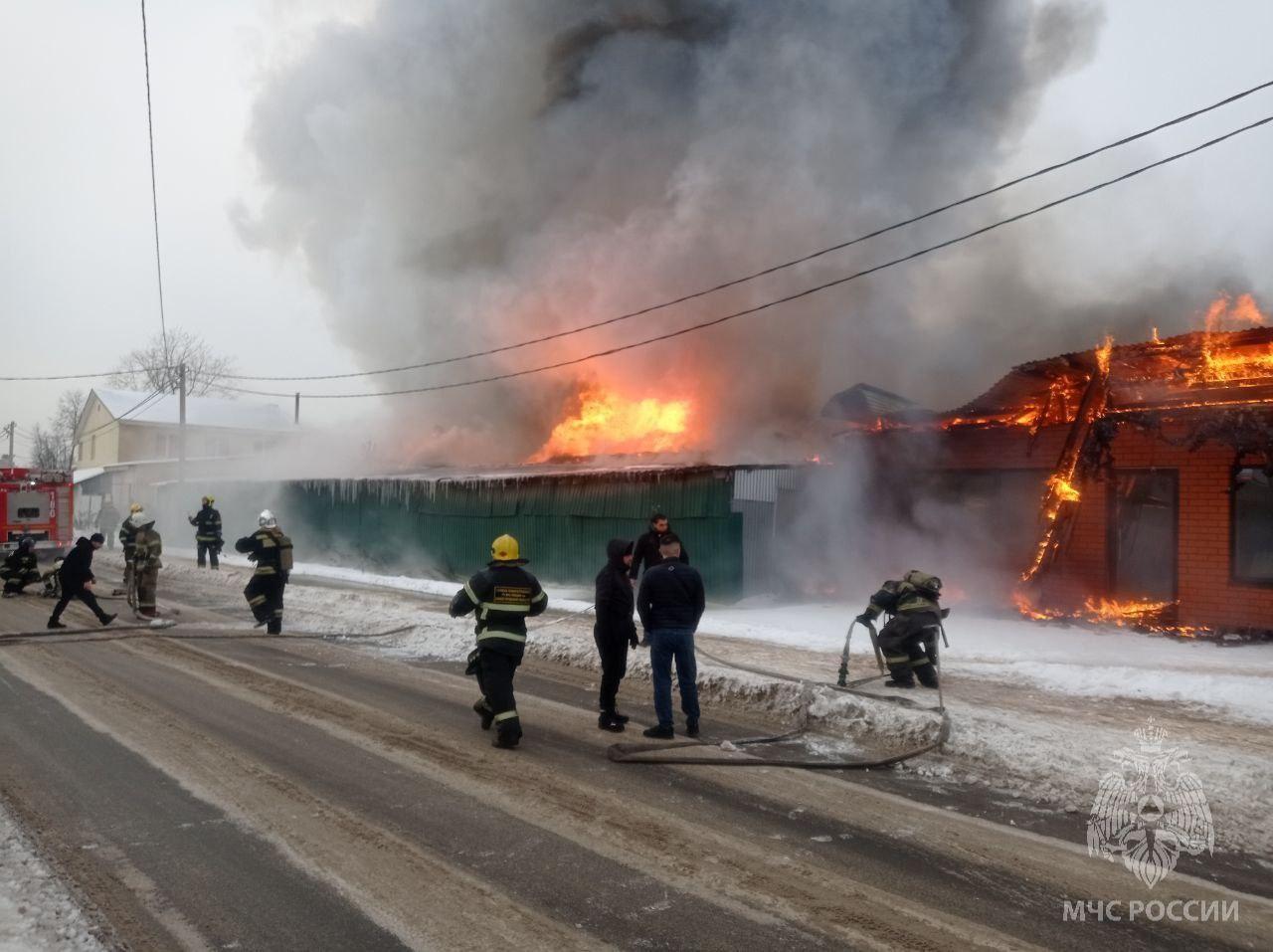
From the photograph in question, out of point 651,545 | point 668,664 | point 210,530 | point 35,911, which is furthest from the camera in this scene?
point 210,530

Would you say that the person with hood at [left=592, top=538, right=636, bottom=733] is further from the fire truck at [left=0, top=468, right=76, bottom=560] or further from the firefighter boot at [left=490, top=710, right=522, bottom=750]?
the fire truck at [left=0, top=468, right=76, bottom=560]

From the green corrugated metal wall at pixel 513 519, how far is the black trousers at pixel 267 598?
632cm

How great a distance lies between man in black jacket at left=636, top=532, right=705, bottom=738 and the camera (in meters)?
6.41

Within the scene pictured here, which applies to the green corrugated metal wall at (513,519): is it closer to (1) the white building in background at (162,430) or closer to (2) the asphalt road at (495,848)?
(2) the asphalt road at (495,848)

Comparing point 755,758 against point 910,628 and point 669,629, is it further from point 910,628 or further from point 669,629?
point 910,628

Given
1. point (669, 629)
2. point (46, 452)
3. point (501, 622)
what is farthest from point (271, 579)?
point (46, 452)

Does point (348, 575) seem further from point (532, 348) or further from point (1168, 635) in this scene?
point (1168, 635)

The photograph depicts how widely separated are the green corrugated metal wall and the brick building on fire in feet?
13.4

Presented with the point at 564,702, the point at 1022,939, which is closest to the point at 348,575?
the point at 564,702

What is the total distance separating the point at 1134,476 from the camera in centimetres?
1230

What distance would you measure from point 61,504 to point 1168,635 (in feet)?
73.4

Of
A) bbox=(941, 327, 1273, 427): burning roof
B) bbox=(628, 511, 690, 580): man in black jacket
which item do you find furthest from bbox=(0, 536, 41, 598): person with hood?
bbox=(941, 327, 1273, 427): burning roof

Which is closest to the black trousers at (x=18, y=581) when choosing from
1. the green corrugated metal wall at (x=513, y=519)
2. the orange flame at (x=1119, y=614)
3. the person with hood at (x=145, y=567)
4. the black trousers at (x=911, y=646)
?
the person with hood at (x=145, y=567)

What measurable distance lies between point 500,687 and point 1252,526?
1019cm
